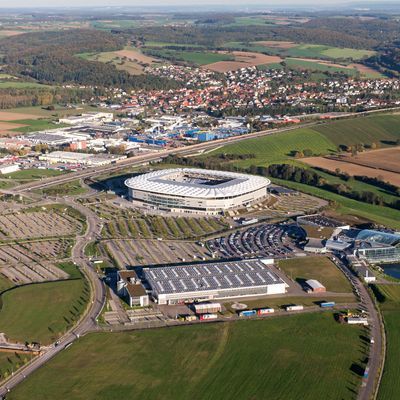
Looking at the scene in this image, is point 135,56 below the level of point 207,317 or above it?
below

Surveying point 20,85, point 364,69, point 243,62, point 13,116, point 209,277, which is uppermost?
point 209,277

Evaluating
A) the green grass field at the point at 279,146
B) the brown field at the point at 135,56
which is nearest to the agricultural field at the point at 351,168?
the green grass field at the point at 279,146

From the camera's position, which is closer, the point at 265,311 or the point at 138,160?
the point at 265,311

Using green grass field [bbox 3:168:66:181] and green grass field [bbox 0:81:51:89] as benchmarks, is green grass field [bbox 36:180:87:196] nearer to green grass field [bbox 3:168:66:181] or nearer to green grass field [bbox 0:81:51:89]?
green grass field [bbox 3:168:66:181]

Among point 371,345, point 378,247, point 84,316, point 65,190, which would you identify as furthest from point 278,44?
point 371,345

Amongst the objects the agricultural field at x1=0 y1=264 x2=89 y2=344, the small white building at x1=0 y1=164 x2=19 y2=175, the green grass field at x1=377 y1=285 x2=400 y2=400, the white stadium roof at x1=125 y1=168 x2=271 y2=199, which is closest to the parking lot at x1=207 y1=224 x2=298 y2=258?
the white stadium roof at x1=125 y1=168 x2=271 y2=199

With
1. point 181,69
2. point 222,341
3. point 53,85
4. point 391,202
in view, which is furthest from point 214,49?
point 222,341

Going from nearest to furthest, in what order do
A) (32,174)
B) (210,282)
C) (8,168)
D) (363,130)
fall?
(210,282), (32,174), (8,168), (363,130)

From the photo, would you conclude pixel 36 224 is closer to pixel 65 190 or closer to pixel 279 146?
pixel 65 190
